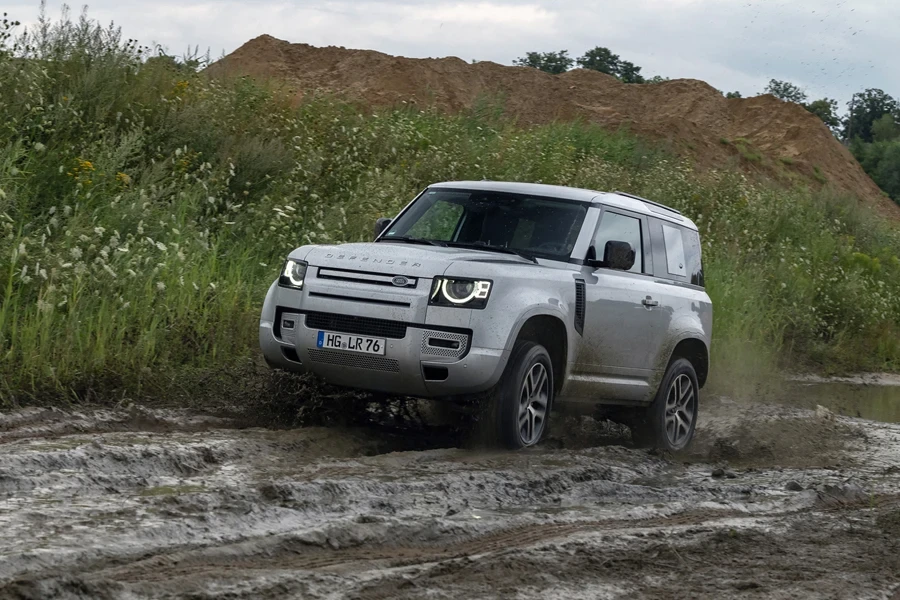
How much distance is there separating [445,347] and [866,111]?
3190 inches

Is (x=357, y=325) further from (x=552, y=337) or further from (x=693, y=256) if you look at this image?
(x=693, y=256)

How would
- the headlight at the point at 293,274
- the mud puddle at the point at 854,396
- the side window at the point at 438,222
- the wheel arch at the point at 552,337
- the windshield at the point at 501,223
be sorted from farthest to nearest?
1. the mud puddle at the point at 854,396
2. the side window at the point at 438,222
3. the windshield at the point at 501,223
4. the wheel arch at the point at 552,337
5. the headlight at the point at 293,274

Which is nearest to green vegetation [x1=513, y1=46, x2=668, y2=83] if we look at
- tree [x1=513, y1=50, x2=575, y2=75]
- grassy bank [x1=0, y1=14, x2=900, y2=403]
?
tree [x1=513, y1=50, x2=575, y2=75]

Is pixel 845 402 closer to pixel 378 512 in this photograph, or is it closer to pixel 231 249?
pixel 231 249

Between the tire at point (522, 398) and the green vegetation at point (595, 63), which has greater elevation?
A: the green vegetation at point (595, 63)

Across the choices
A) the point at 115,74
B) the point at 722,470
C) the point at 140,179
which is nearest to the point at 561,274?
the point at 722,470

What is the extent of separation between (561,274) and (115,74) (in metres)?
8.38

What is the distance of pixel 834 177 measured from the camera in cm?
4272

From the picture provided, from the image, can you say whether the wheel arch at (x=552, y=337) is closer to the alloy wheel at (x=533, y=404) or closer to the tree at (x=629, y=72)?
the alloy wheel at (x=533, y=404)

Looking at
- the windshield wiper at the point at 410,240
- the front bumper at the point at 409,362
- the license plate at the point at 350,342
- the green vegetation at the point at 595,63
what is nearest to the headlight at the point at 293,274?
the front bumper at the point at 409,362

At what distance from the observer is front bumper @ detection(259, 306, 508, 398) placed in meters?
7.44

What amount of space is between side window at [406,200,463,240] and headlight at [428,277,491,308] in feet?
4.46

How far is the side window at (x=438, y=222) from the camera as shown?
891 cm

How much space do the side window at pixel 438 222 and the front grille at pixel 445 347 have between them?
1.52 metres
